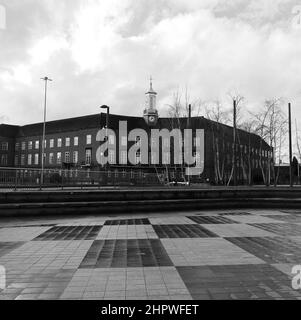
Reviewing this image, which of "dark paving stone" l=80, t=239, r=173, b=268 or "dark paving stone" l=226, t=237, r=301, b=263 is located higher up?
"dark paving stone" l=226, t=237, r=301, b=263

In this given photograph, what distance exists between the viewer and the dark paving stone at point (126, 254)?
20.3 feet

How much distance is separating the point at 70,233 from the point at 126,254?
3198mm

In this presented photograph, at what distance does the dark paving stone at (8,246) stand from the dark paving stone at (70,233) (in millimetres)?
657

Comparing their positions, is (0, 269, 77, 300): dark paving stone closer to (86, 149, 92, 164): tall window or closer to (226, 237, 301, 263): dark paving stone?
(226, 237, 301, 263): dark paving stone

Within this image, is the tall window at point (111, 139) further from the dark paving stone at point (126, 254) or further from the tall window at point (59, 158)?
the dark paving stone at point (126, 254)

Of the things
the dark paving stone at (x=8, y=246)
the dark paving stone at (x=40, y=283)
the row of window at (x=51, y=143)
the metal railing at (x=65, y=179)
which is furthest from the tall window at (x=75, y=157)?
the dark paving stone at (x=40, y=283)

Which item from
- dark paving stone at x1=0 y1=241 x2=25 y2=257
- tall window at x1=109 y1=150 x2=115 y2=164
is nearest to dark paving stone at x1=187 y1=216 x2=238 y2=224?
dark paving stone at x1=0 y1=241 x2=25 y2=257

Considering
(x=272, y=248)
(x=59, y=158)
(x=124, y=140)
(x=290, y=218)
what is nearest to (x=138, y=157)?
(x=124, y=140)

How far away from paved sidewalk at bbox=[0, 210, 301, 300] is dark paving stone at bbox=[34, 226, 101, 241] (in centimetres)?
3

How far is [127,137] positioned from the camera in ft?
275

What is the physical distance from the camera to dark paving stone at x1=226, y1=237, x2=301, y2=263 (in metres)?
6.49

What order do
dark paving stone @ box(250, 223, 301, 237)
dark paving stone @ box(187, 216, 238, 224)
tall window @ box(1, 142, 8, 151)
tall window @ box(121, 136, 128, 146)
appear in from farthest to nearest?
1. tall window @ box(1, 142, 8, 151)
2. tall window @ box(121, 136, 128, 146)
3. dark paving stone @ box(187, 216, 238, 224)
4. dark paving stone @ box(250, 223, 301, 237)
